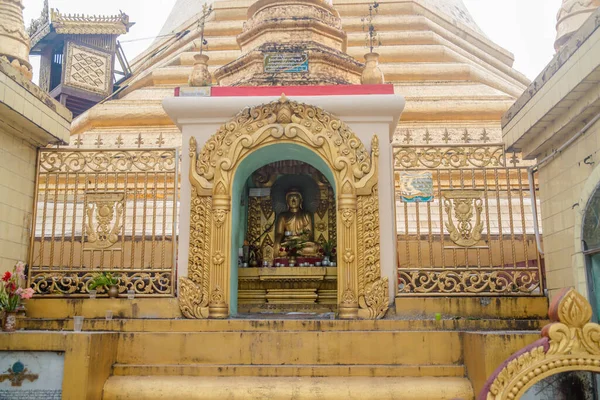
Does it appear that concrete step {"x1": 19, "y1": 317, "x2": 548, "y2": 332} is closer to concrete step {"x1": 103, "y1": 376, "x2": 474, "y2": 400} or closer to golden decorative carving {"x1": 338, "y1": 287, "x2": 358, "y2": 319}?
golden decorative carving {"x1": 338, "y1": 287, "x2": 358, "y2": 319}

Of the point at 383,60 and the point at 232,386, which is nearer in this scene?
the point at 232,386

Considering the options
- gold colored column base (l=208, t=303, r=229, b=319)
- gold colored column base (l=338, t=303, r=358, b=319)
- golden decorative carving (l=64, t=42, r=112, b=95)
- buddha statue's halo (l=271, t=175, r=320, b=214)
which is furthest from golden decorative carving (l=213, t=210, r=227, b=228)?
golden decorative carving (l=64, t=42, r=112, b=95)

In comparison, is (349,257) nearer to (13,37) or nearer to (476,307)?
(476,307)

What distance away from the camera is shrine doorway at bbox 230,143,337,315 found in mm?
9164

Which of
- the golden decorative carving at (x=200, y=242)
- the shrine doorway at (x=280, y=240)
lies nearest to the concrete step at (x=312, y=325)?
the golden decorative carving at (x=200, y=242)

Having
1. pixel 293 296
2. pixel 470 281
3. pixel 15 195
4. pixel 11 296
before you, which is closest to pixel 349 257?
pixel 470 281

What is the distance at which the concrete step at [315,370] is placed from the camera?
5.99 m

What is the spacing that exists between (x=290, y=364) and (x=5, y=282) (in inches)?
146

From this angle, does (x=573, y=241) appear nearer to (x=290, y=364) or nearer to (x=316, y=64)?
(x=290, y=364)

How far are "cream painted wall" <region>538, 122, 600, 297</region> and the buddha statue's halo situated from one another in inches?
155

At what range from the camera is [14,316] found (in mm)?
6719

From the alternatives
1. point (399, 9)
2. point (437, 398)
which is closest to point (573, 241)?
point (437, 398)

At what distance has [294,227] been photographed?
10047 millimetres

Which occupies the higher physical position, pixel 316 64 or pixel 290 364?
pixel 316 64
